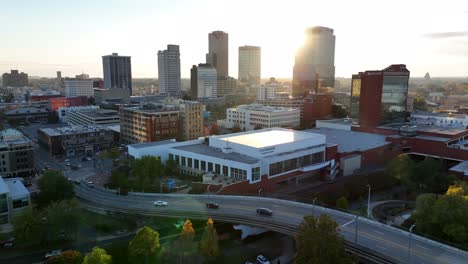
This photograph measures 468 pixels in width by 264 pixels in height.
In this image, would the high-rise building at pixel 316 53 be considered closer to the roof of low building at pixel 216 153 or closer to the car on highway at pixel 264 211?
the roof of low building at pixel 216 153

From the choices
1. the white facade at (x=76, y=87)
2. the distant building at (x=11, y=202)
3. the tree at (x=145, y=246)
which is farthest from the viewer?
the white facade at (x=76, y=87)

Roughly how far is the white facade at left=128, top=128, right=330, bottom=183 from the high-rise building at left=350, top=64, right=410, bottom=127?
51.8 feet

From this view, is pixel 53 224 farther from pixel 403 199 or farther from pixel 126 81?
pixel 126 81

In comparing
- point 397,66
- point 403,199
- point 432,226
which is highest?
point 397,66

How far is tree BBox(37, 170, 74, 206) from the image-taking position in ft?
112

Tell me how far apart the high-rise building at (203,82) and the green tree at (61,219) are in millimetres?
126327

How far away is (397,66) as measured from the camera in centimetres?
5962

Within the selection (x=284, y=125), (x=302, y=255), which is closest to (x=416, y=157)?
(x=284, y=125)

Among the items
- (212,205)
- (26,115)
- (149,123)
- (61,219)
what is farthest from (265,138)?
(26,115)

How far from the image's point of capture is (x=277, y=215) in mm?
28344

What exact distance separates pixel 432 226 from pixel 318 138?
2369cm

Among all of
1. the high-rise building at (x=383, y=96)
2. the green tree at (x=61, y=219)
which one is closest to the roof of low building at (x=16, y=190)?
the green tree at (x=61, y=219)

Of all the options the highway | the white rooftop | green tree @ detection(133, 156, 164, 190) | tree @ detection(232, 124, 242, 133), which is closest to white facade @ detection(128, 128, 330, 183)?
the white rooftop

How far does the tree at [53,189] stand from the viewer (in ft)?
112
